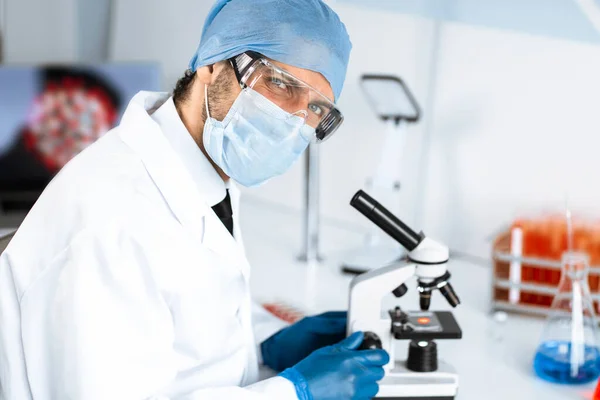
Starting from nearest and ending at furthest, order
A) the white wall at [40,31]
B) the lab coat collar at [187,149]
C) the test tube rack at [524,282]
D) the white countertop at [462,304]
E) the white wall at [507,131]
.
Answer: the lab coat collar at [187,149]
the white countertop at [462,304]
the test tube rack at [524,282]
the white wall at [507,131]
the white wall at [40,31]

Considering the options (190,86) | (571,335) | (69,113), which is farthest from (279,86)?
(69,113)

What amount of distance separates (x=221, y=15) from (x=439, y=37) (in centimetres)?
107

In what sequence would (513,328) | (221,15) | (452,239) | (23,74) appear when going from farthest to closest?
(23,74), (452,239), (513,328), (221,15)

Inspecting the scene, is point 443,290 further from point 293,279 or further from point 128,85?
point 128,85

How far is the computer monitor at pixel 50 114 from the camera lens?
9.08 feet

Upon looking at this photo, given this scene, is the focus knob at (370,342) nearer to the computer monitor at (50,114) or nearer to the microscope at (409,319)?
the microscope at (409,319)

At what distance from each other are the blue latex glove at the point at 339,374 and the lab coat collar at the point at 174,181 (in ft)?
0.71

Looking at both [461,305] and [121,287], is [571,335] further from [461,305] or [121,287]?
[121,287]

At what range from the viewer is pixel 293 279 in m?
2.01

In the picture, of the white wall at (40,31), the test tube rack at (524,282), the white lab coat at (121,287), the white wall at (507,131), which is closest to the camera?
the white lab coat at (121,287)

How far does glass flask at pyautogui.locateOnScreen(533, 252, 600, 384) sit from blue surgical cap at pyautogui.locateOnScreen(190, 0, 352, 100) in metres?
0.68

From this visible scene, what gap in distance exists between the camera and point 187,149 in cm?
129

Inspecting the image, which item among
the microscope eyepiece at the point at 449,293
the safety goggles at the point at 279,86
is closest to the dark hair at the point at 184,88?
the safety goggles at the point at 279,86

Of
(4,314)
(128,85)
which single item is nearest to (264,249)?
(128,85)
